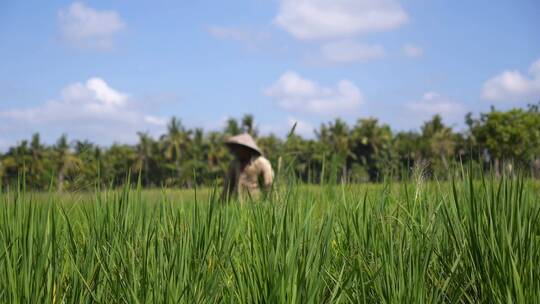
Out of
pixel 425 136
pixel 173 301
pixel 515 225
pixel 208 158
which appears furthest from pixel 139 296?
pixel 425 136

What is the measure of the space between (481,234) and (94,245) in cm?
135

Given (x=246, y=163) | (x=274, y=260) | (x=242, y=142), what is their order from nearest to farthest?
1. (x=274, y=260)
2. (x=242, y=142)
3. (x=246, y=163)

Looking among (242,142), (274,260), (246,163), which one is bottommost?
(274,260)

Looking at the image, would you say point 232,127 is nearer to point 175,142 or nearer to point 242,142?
point 175,142

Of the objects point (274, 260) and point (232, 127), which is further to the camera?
point (232, 127)

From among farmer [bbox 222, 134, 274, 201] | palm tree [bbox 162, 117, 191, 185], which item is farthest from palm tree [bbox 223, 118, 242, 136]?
farmer [bbox 222, 134, 274, 201]

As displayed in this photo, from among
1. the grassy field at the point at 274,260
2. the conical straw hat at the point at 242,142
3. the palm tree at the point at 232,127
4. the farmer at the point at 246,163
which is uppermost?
the palm tree at the point at 232,127

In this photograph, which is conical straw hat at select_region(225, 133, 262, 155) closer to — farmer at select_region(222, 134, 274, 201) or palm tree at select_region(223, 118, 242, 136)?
farmer at select_region(222, 134, 274, 201)

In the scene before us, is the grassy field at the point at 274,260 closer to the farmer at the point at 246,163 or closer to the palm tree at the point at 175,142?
the farmer at the point at 246,163

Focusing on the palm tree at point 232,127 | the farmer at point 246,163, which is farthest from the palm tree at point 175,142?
the farmer at point 246,163

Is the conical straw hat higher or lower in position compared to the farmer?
higher

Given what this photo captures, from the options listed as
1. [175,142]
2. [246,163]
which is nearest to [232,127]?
[175,142]

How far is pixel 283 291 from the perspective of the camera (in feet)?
5.74

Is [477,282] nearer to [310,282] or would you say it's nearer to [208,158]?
[310,282]
